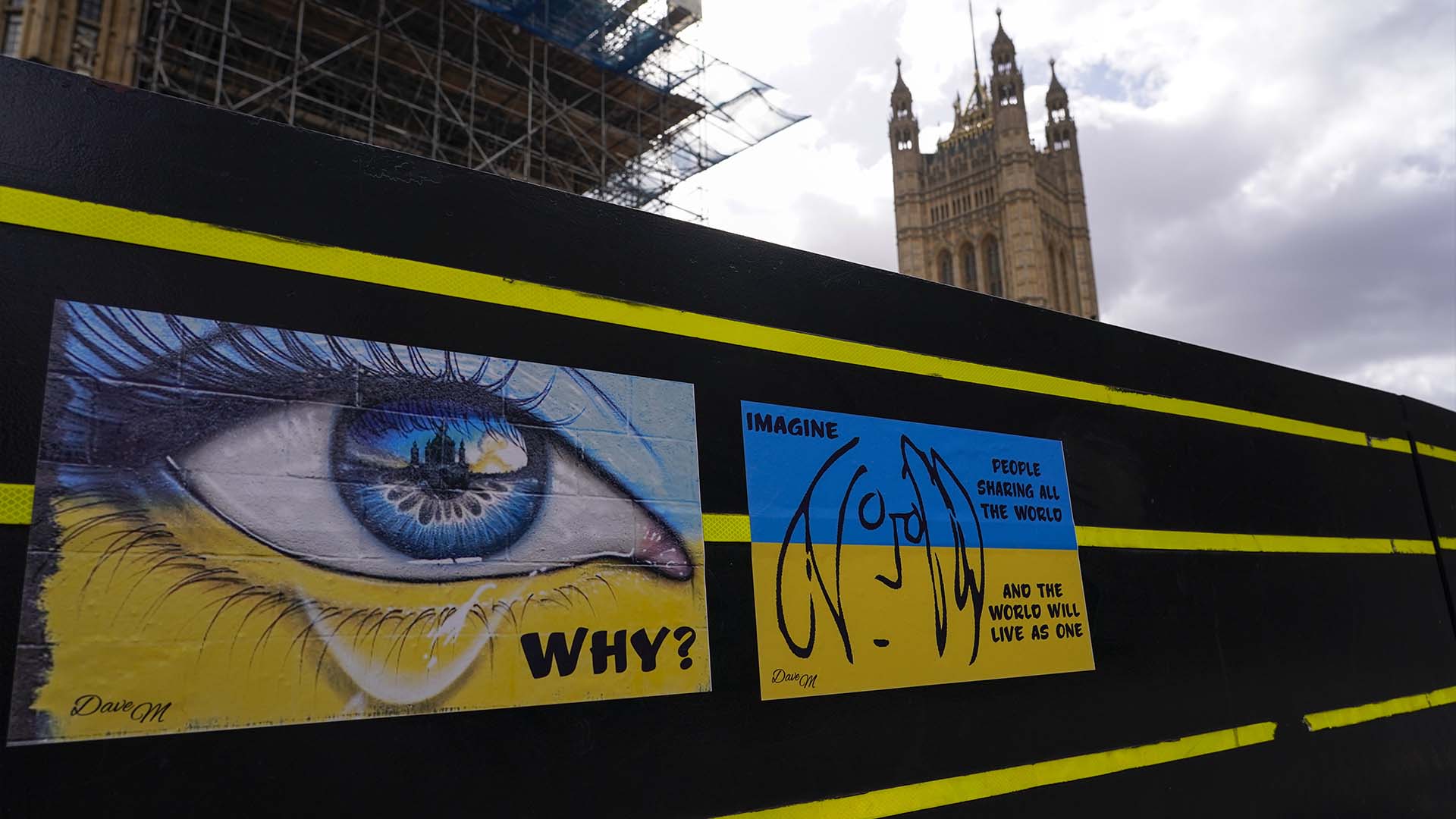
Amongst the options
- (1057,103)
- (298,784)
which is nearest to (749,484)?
(298,784)

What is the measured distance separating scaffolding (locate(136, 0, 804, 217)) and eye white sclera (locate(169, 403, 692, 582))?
13616mm

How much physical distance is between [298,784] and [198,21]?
15070 mm

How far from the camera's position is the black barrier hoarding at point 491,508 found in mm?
2635

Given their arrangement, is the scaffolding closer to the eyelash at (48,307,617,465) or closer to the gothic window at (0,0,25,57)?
the gothic window at (0,0,25,57)

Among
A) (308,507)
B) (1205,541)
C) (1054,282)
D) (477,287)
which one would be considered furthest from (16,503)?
(1054,282)

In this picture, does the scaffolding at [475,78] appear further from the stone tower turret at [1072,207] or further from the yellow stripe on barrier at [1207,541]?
the stone tower turret at [1072,207]

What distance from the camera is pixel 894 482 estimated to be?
444 centimetres

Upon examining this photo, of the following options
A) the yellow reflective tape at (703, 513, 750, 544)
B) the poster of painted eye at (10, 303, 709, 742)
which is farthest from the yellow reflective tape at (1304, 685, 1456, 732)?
the poster of painted eye at (10, 303, 709, 742)

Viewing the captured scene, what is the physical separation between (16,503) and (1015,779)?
170 inches

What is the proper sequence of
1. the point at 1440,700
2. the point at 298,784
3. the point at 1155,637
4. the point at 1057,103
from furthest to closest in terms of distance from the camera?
the point at 1057,103, the point at 1440,700, the point at 1155,637, the point at 298,784

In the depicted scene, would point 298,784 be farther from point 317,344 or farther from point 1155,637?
point 1155,637

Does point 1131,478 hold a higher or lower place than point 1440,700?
higher

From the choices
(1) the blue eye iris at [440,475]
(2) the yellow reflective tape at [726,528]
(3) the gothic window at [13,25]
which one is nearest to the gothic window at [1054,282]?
(3) the gothic window at [13,25]

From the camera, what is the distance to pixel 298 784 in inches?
108
